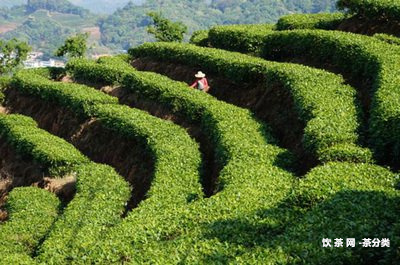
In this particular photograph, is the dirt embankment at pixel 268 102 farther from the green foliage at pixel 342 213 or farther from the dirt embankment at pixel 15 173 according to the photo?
the dirt embankment at pixel 15 173

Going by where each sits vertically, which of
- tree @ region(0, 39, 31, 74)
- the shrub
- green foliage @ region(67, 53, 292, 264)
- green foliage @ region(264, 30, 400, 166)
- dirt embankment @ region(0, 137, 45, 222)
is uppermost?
green foliage @ region(264, 30, 400, 166)

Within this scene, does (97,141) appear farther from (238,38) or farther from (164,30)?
(164,30)

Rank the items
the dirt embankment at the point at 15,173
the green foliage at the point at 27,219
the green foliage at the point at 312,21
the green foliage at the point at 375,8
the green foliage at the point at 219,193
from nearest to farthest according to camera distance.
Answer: the green foliage at the point at 219,193, the green foliage at the point at 27,219, the dirt embankment at the point at 15,173, the green foliage at the point at 375,8, the green foliage at the point at 312,21

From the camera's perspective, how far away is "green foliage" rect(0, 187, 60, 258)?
61.7ft

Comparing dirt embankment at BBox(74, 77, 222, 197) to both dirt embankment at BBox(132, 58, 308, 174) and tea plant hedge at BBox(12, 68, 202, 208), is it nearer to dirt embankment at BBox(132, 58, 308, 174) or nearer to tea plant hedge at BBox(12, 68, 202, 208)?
tea plant hedge at BBox(12, 68, 202, 208)

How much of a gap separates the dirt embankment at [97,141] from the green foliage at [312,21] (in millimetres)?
16848

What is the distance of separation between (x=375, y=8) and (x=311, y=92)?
10448mm

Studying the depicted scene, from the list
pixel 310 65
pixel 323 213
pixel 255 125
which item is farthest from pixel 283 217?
pixel 310 65

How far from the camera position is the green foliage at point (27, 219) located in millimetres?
18812

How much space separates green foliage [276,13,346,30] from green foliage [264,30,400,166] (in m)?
4.63

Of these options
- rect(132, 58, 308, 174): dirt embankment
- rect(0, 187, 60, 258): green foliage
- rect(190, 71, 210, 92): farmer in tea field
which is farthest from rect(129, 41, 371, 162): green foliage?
rect(0, 187, 60, 258): green foliage

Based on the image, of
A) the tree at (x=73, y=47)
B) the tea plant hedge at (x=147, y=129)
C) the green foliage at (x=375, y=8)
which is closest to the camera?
the tea plant hedge at (x=147, y=129)

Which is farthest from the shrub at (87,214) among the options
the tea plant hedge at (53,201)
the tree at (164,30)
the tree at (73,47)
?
the tree at (164,30)

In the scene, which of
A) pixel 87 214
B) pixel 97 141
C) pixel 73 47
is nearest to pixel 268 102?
pixel 97 141
